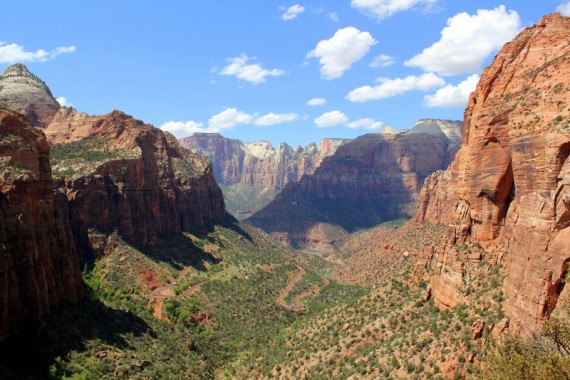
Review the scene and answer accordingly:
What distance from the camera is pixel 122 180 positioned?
298 ft

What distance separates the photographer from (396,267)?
350 feet

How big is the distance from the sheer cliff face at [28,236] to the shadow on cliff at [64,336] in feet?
4.73

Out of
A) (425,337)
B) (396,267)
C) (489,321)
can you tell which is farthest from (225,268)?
(489,321)

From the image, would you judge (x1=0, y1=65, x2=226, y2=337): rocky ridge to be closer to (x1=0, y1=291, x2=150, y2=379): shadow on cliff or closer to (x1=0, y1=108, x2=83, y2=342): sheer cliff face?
(x1=0, y1=108, x2=83, y2=342): sheer cliff face

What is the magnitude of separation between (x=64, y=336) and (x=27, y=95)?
9411 centimetres

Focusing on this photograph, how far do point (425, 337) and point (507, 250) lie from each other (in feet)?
34.6

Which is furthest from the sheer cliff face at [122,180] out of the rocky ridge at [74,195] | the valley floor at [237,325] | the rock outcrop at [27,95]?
the rock outcrop at [27,95]

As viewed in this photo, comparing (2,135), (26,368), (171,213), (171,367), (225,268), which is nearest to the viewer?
(26,368)

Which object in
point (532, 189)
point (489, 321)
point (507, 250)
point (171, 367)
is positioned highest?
point (532, 189)

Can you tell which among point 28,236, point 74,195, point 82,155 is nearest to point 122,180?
point 82,155

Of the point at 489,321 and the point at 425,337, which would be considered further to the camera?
the point at 425,337

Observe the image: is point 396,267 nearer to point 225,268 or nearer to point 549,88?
point 225,268

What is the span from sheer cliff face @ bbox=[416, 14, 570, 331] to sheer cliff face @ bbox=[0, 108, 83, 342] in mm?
41761

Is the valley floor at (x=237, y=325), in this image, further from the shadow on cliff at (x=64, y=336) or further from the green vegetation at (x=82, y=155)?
the green vegetation at (x=82, y=155)
